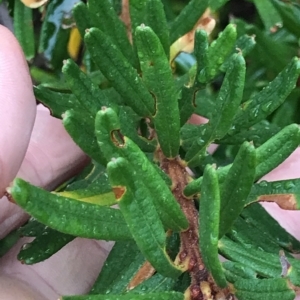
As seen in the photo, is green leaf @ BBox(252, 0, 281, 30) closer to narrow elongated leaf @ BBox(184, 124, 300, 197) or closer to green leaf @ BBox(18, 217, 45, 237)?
narrow elongated leaf @ BBox(184, 124, 300, 197)

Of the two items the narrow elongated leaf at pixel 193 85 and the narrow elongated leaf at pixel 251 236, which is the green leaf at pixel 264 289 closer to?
the narrow elongated leaf at pixel 251 236

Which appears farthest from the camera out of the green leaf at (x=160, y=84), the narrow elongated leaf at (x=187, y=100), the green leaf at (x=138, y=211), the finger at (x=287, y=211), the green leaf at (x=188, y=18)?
the finger at (x=287, y=211)

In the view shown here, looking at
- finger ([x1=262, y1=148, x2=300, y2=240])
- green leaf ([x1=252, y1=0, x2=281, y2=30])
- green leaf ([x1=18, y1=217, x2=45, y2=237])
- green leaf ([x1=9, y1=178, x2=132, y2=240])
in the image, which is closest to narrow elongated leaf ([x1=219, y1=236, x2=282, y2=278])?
green leaf ([x1=9, y1=178, x2=132, y2=240])

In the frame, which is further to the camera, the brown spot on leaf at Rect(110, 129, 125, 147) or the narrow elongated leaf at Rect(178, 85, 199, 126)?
the narrow elongated leaf at Rect(178, 85, 199, 126)

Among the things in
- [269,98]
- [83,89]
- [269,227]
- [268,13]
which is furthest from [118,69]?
[268,13]

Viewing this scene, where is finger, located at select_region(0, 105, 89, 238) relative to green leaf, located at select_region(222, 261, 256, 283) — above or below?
below

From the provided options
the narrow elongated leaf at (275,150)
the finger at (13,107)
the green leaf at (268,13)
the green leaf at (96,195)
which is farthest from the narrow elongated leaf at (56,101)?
the green leaf at (268,13)

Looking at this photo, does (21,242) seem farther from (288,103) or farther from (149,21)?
(288,103)

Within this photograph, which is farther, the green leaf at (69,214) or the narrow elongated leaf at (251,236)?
the narrow elongated leaf at (251,236)
